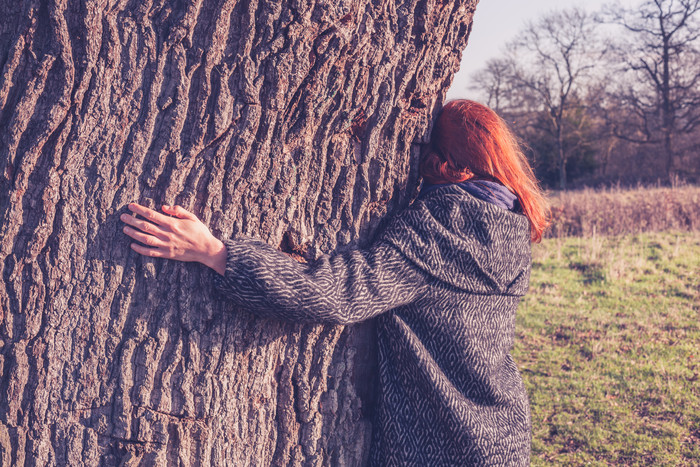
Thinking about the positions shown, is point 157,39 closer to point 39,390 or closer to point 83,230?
point 83,230

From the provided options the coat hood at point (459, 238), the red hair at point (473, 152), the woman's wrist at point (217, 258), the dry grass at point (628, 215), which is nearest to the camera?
the woman's wrist at point (217, 258)

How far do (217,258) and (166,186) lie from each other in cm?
28

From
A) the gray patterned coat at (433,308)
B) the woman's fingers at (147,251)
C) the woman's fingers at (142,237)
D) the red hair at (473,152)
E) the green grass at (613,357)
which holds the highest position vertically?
the red hair at (473,152)

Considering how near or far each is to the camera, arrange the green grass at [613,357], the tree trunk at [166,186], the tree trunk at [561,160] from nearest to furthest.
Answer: the tree trunk at [166,186], the green grass at [613,357], the tree trunk at [561,160]

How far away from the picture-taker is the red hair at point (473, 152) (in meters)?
2.15

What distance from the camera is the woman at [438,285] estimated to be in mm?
1812

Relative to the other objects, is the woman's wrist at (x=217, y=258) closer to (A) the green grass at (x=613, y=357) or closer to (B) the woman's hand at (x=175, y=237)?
(B) the woman's hand at (x=175, y=237)

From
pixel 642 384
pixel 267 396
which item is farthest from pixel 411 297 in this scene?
pixel 642 384

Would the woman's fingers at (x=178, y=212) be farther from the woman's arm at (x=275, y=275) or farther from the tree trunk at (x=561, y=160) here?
the tree trunk at (x=561, y=160)

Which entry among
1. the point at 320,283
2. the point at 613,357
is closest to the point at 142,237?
the point at 320,283

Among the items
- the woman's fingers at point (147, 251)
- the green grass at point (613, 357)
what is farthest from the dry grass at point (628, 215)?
the woman's fingers at point (147, 251)

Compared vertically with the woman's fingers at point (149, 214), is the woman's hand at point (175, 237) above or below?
below

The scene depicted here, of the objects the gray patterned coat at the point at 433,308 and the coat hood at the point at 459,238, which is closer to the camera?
the gray patterned coat at the point at 433,308

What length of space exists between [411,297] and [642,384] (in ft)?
13.2
